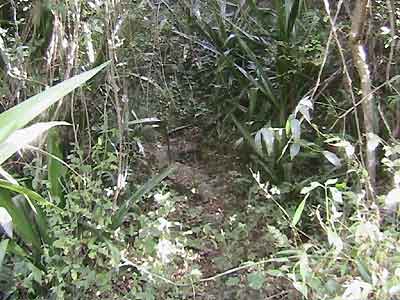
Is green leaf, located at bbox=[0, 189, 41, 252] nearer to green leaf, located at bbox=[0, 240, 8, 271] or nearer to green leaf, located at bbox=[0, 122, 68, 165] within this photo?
green leaf, located at bbox=[0, 240, 8, 271]

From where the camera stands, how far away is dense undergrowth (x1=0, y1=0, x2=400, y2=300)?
1314mm

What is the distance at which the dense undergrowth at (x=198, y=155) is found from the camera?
4.31 ft

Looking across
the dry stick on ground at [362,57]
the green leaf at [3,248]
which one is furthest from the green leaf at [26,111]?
the dry stick on ground at [362,57]

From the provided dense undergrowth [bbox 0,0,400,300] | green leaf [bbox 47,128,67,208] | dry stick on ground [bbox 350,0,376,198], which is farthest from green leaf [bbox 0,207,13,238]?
dry stick on ground [bbox 350,0,376,198]

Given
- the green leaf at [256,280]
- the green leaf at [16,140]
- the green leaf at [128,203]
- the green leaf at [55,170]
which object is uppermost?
the green leaf at [16,140]

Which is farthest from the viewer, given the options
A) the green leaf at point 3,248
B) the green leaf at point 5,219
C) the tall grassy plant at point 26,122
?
the green leaf at point 3,248

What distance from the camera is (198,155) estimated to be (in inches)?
96.0

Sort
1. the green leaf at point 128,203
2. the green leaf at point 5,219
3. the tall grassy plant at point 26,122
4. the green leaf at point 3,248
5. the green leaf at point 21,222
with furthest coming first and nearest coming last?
the green leaf at point 128,203 → the green leaf at point 21,222 → the green leaf at point 3,248 → the green leaf at point 5,219 → the tall grassy plant at point 26,122

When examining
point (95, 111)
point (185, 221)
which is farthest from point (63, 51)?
point (185, 221)

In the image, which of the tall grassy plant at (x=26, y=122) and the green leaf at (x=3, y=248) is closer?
the tall grassy plant at (x=26, y=122)

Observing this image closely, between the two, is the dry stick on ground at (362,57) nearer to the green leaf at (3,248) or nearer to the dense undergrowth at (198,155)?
the dense undergrowth at (198,155)

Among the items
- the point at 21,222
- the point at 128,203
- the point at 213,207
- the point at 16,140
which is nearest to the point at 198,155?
the point at 213,207

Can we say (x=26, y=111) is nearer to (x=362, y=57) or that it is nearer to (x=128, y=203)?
(x=128, y=203)

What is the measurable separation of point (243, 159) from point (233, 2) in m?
0.77
